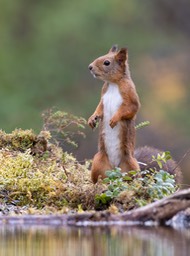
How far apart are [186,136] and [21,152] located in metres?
13.0

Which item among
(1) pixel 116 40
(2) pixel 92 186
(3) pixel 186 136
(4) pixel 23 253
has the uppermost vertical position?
(1) pixel 116 40

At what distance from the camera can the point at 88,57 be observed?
25969 mm

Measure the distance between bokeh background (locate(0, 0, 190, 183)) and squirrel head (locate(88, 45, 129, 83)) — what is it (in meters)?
11.4

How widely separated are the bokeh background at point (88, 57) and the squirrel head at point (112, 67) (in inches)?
449

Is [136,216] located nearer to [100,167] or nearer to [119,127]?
[100,167]

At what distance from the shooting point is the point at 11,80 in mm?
25734

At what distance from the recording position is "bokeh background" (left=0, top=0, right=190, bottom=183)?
77.5 ft

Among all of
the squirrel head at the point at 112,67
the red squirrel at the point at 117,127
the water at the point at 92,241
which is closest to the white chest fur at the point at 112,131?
the red squirrel at the point at 117,127

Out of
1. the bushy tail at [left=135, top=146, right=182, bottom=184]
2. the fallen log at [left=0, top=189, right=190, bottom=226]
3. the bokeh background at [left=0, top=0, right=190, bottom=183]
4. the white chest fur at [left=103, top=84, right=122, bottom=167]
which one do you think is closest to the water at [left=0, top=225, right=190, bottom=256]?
the fallen log at [left=0, top=189, right=190, bottom=226]

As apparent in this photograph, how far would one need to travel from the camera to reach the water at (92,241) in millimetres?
6547

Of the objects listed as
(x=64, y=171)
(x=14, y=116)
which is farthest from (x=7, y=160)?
(x=14, y=116)

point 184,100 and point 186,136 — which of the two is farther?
point 184,100

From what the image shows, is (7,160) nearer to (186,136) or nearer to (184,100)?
(186,136)

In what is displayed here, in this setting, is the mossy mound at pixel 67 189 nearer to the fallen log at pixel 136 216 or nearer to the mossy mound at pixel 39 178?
the mossy mound at pixel 39 178
